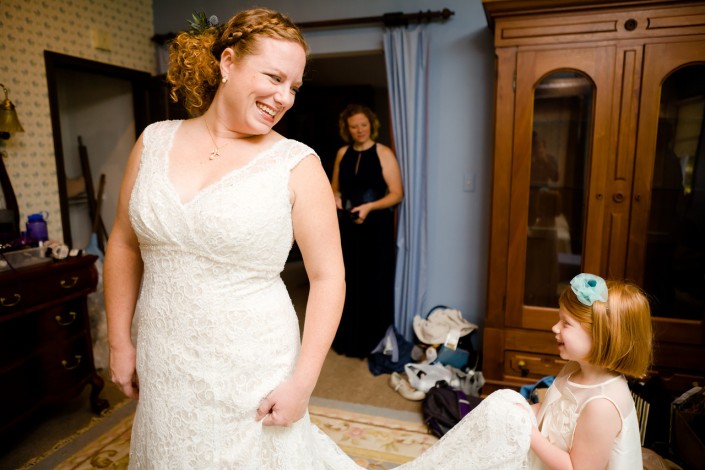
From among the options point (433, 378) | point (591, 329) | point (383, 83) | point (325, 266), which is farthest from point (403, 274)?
point (383, 83)

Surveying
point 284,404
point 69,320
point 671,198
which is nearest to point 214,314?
point 284,404

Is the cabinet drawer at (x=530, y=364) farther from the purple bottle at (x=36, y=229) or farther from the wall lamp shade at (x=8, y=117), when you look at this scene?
the wall lamp shade at (x=8, y=117)

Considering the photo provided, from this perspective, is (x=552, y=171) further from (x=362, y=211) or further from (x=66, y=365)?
(x=66, y=365)

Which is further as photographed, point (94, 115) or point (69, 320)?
point (94, 115)

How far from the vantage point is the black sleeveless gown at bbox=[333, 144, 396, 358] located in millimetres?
3117

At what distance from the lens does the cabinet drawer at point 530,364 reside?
2.60 m

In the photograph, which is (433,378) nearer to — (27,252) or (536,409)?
(536,409)

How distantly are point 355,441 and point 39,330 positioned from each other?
1.50 metres

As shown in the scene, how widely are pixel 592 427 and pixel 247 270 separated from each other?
866 millimetres

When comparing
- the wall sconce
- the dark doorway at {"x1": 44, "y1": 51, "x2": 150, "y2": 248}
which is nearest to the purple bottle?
the wall sconce

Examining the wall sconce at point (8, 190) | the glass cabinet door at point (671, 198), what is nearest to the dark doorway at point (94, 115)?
the wall sconce at point (8, 190)

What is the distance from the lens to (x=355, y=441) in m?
2.28

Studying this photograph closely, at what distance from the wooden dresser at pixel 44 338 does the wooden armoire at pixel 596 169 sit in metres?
2.05

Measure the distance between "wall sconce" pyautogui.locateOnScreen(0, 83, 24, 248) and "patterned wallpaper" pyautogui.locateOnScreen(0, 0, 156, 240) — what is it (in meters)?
0.07
